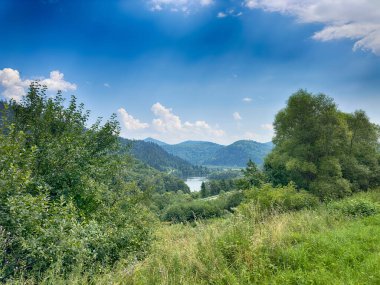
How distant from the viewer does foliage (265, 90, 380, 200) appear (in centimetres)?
1959

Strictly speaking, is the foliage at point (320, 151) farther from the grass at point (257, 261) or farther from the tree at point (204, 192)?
the tree at point (204, 192)

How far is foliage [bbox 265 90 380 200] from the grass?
13933 millimetres

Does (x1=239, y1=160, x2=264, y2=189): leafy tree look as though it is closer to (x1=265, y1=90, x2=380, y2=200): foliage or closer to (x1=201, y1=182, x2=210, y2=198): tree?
(x1=265, y1=90, x2=380, y2=200): foliage

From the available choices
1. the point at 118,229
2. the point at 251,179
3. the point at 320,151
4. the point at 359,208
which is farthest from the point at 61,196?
the point at 251,179

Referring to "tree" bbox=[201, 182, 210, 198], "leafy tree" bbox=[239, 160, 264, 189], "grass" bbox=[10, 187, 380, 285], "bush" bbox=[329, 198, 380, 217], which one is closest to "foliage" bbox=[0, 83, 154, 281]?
"grass" bbox=[10, 187, 380, 285]

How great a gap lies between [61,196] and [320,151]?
19.8 m

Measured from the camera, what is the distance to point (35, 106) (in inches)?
467

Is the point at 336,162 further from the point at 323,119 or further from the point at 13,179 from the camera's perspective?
the point at 13,179

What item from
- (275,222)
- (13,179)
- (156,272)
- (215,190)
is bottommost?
(215,190)

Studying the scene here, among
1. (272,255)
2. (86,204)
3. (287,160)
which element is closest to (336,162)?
(287,160)

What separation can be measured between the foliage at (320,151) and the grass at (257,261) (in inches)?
549

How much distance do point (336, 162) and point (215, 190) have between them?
93714 millimetres

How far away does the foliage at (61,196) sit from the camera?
4953 millimetres

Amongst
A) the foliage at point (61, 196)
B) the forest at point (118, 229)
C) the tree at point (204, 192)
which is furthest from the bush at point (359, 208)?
the tree at point (204, 192)
